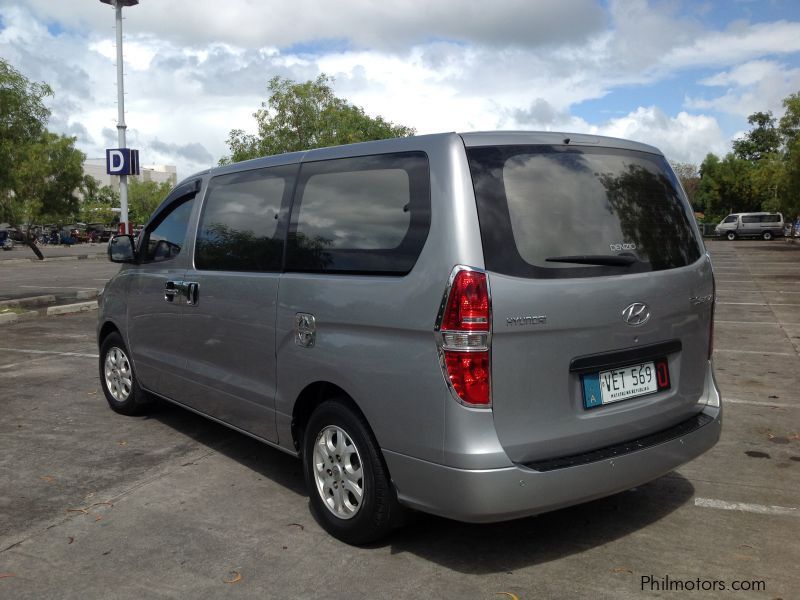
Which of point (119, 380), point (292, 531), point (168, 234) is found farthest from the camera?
point (119, 380)

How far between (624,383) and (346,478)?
1422mm

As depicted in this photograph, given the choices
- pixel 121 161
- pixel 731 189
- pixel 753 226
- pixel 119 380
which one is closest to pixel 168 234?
pixel 119 380

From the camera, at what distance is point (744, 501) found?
14.6 feet

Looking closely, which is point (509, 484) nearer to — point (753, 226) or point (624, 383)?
point (624, 383)

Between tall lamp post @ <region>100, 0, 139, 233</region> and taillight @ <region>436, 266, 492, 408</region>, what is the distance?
49.8 ft

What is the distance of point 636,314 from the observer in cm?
362

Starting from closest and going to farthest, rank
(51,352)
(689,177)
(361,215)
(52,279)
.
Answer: (361,215)
(51,352)
(52,279)
(689,177)

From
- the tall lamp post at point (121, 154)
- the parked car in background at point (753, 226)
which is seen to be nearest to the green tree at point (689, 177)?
the parked car in background at point (753, 226)

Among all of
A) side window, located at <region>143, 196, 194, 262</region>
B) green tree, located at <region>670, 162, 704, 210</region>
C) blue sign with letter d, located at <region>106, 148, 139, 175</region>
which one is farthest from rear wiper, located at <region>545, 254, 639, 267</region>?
green tree, located at <region>670, 162, 704, 210</region>

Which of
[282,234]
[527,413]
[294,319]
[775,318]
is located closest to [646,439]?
[527,413]

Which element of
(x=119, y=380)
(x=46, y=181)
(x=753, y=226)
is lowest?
(x=119, y=380)

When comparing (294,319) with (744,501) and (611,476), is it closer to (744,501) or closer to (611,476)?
(611,476)

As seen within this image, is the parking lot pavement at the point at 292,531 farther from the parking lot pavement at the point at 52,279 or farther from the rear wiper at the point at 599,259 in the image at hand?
the parking lot pavement at the point at 52,279

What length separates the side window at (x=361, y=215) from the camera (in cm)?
355
